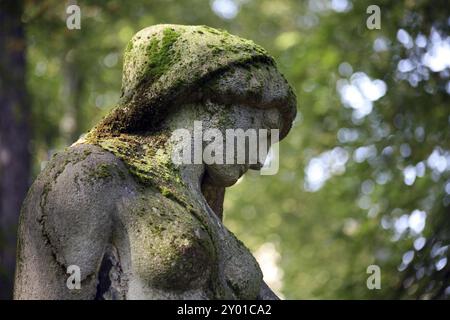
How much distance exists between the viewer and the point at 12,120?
34.6 ft

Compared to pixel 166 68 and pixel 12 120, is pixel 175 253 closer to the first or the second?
pixel 166 68

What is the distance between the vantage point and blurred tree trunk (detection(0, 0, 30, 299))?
10180 mm

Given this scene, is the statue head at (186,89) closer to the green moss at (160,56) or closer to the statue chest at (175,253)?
the green moss at (160,56)

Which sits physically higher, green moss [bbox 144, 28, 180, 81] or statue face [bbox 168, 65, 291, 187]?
Result: green moss [bbox 144, 28, 180, 81]

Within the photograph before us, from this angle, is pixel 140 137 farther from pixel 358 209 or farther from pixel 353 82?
pixel 358 209

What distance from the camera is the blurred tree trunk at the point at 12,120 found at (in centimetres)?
1018

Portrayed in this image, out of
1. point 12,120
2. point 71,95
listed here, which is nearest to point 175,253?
point 12,120

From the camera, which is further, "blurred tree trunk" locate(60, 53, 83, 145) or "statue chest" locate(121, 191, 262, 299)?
"blurred tree trunk" locate(60, 53, 83, 145)

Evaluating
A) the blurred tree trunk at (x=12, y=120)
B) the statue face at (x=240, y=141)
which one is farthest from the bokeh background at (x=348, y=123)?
the statue face at (x=240, y=141)

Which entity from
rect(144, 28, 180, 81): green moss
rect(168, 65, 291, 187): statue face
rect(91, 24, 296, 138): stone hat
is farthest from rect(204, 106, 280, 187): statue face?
rect(144, 28, 180, 81): green moss

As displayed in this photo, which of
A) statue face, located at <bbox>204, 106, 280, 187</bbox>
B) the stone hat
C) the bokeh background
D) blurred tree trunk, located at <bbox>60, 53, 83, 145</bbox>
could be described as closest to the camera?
the stone hat

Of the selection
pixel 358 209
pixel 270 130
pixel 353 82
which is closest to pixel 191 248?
pixel 270 130

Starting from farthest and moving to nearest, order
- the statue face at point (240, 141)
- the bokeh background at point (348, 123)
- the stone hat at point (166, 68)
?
the bokeh background at point (348, 123) < the statue face at point (240, 141) < the stone hat at point (166, 68)

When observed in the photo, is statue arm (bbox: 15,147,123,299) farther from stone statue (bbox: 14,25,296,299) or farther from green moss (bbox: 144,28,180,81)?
green moss (bbox: 144,28,180,81)
